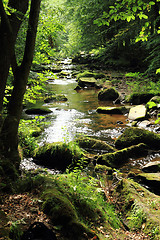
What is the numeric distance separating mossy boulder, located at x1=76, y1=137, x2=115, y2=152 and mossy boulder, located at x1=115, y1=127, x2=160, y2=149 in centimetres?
58

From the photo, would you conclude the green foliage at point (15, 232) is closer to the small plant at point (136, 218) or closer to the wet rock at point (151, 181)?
the small plant at point (136, 218)

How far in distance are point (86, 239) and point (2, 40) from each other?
3.57 metres

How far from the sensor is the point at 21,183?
338 centimetres

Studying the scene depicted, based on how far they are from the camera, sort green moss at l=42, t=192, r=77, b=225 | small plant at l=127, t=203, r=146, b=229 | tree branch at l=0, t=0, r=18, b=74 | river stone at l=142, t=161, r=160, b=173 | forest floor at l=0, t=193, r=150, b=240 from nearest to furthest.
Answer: forest floor at l=0, t=193, r=150, b=240
green moss at l=42, t=192, r=77, b=225
small plant at l=127, t=203, r=146, b=229
tree branch at l=0, t=0, r=18, b=74
river stone at l=142, t=161, r=160, b=173

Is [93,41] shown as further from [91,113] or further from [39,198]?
[39,198]

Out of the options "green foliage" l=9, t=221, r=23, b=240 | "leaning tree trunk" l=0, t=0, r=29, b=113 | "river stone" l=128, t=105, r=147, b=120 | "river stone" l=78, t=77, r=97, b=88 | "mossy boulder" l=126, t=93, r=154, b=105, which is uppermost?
"leaning tree trunk" l=0, t=0, r=29, b=113

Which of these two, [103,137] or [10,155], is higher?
[10,155]

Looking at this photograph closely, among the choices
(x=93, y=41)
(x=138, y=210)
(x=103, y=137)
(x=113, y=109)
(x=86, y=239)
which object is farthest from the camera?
(x=93, y=41)

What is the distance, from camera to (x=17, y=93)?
4203mm

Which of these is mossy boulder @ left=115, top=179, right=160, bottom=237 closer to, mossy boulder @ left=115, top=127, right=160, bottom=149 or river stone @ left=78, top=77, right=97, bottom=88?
mossy boulder @ left=115, top=127, right=160, bottom=149

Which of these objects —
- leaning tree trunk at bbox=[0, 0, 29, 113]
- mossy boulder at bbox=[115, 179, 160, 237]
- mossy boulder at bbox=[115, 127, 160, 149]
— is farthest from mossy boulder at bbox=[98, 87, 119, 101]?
leaning tree trunk at bbox=[0, 0, 29, 113]

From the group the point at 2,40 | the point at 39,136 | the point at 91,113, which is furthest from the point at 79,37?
the point at 2,40

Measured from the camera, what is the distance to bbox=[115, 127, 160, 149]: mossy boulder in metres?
7.13

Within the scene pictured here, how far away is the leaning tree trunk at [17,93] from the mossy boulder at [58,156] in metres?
1.64
